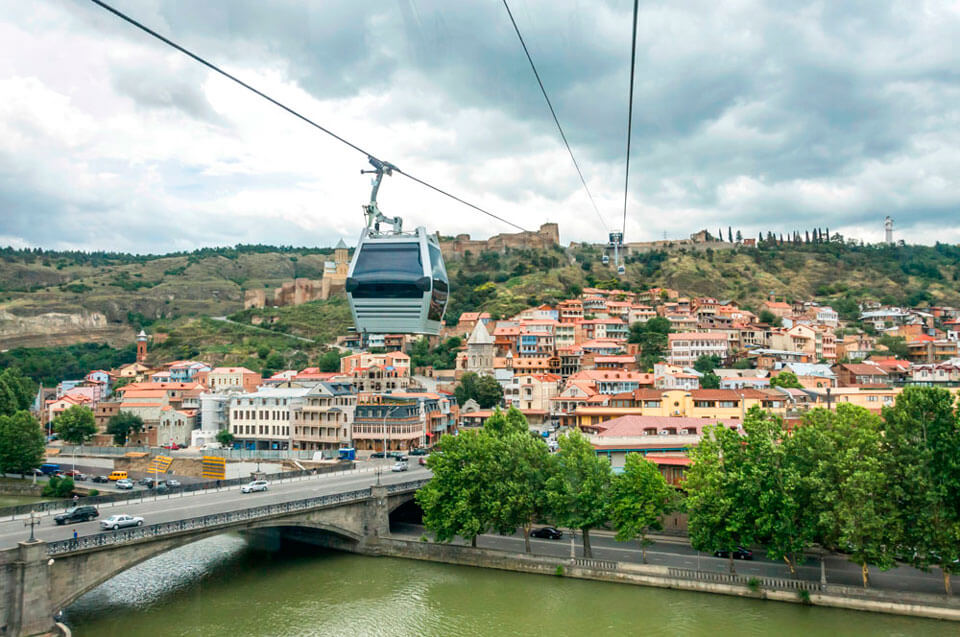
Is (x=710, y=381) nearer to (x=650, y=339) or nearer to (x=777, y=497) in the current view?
(x=650, y=339)

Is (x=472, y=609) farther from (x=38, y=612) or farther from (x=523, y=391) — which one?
(x=523, y=391)

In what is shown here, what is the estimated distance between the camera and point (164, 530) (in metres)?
13.2

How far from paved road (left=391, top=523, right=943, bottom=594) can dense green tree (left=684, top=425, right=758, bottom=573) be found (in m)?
0.53

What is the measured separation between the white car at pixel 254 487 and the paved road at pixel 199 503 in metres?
0.16

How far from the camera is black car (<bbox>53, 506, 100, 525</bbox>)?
46.5 feet

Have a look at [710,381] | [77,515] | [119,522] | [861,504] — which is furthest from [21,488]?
[710,381]

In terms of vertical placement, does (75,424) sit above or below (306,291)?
below

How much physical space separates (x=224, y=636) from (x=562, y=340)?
1202 inches

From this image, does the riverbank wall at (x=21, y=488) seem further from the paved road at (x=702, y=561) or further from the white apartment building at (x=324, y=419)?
the paved road at (x=702, y=561)

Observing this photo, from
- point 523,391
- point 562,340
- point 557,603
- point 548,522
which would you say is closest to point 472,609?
point 557,603

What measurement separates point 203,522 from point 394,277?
6.48 metres

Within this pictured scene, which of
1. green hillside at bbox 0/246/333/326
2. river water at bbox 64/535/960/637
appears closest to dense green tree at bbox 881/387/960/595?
river water at bbox 64/535/960/637

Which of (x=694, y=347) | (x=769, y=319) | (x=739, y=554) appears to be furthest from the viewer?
(x=769, y=319)

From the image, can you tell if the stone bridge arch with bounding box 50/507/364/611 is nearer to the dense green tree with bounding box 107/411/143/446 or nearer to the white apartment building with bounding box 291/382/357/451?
the white apartment building with bounding box 291/382/357/451
